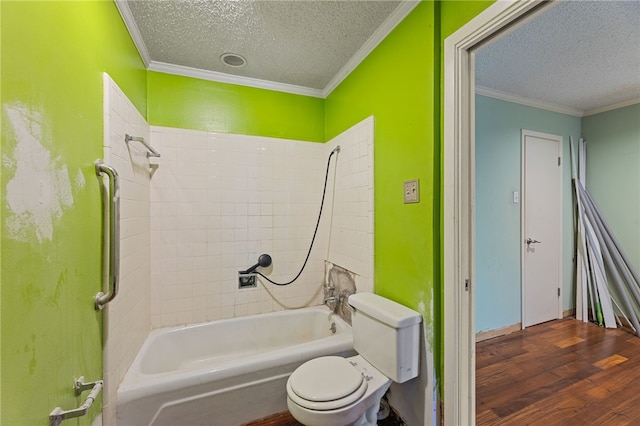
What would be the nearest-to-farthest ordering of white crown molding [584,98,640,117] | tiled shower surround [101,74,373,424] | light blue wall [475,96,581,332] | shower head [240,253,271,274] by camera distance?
tiled shower surround [101,74,373,424] → shower head [240,253,271,274] → light blue wall [475,96,581,332] → white crown molding [584,98,640,117]

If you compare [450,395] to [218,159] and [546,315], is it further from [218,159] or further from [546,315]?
[546,315]

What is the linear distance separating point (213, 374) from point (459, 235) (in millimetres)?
1520

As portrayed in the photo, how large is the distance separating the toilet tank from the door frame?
0.17m

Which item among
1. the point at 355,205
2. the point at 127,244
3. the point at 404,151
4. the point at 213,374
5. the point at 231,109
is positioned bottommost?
the point at 213,374

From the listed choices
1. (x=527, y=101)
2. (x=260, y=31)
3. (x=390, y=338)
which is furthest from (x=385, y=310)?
(x=527, y=101)

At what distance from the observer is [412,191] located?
4.87 feet

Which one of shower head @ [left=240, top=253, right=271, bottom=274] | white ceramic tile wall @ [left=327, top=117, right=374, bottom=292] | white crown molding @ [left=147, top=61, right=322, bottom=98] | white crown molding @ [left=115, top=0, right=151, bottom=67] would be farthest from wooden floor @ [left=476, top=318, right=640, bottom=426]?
white crown molding @ [left=115, top=0, right=151, bottom=67]

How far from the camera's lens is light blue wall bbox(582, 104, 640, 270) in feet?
9.16

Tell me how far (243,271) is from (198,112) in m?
1.39

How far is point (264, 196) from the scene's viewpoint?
241cm

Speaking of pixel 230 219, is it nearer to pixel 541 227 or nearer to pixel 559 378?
pixel 559 378

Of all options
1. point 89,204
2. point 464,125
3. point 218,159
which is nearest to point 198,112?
point 218,159

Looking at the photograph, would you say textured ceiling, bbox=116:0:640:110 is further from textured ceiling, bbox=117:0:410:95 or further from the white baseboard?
the white baseboard

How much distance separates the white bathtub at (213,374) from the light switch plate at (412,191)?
1040 mm
